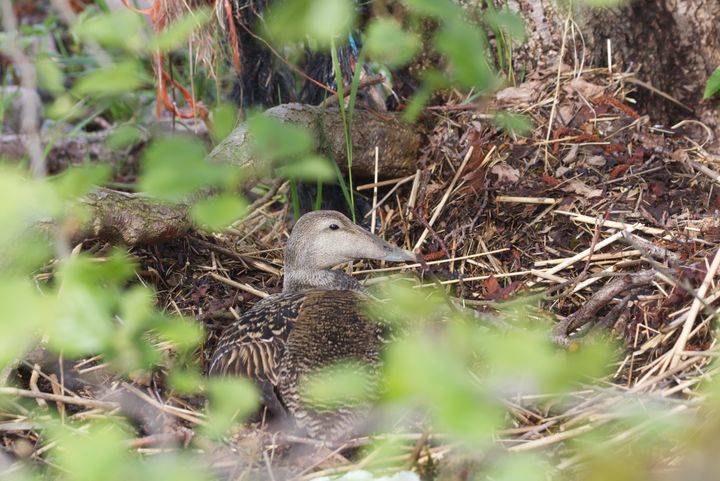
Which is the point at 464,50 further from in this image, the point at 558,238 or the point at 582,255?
the point at 558,238

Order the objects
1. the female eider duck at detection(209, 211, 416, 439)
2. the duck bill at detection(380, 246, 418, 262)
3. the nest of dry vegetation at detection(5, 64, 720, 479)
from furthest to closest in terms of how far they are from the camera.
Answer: the duck bill at detection(380, 246, 418, 262) < the nest of dry vegetation at detection(5, 64, 720, 479) < the female eider duck at detection(209, 211, 416, 439)

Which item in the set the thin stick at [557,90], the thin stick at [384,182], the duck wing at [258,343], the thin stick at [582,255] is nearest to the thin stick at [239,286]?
the duck wing at [258,343]

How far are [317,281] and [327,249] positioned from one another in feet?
0.55

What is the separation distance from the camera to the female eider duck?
293 centimetres

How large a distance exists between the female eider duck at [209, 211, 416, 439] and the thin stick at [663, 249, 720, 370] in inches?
41.9

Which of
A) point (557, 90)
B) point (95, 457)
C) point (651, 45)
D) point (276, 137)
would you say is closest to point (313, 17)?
point (276, 137)

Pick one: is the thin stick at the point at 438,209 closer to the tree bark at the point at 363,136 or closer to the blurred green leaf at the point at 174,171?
the tree bark at the point at 363,136

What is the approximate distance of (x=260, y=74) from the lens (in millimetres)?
4871

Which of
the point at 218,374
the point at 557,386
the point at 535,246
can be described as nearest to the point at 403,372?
the point at 557,386

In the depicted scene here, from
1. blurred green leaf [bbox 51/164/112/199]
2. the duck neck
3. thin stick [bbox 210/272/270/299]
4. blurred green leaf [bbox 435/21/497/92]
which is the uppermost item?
blurred green leaf [bbox 435/21/497/92]

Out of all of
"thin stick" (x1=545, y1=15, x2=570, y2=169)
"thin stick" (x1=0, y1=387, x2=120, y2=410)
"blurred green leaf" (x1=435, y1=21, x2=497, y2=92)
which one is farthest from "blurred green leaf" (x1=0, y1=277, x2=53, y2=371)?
"thin stick" (x1=545, y1=15, x2=570, y2=169)

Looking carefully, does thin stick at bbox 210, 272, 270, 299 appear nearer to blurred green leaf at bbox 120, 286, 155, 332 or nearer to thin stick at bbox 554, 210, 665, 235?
thin stick at bbox 554, 210, 665, 235

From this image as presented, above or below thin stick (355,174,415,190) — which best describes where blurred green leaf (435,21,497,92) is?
above

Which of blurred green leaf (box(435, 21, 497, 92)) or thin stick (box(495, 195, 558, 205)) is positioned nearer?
blurred green leaf (box(435, 21, 497, 92))
